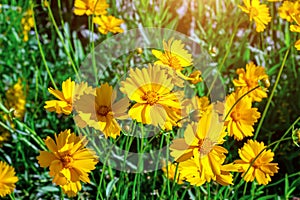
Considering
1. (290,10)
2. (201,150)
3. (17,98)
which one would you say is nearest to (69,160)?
(201,150)

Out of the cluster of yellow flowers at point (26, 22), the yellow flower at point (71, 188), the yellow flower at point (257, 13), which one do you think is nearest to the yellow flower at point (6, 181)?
the yellow flower at point (71, 188)

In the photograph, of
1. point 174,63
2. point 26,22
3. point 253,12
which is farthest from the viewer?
point 26,22

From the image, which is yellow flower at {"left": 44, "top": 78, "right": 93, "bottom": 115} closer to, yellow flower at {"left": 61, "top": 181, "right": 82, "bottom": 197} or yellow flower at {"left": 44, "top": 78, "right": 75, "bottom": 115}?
yellow flower at {"left": 44, "top": 78, "right": 75, "bottom": 115}

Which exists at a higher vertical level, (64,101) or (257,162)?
(64,101)

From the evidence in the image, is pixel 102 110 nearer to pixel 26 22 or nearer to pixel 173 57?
pixel 173 57

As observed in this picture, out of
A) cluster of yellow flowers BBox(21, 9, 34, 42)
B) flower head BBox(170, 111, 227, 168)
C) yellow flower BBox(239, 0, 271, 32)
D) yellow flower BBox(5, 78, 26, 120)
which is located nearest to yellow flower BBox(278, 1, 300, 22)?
yellow flower BBox(239, 0, 271, 32)

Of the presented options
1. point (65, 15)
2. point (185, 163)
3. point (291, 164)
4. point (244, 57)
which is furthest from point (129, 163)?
point (65, 15)

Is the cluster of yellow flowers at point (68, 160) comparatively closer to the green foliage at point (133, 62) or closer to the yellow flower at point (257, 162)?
the yellow flower at point (257, 162)
